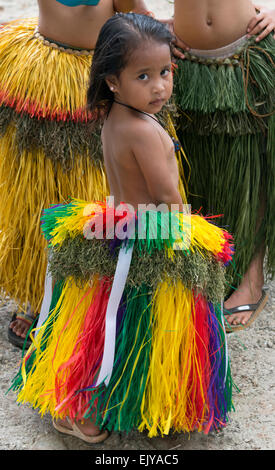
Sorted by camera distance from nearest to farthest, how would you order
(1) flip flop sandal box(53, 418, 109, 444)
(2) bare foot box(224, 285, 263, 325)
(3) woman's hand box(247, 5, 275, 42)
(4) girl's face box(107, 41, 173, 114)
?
(4) girl's face box(107, 41, 173, 114) < (1) flip flop sandal box(53, 418, 109, 444) < (3) woman's hand box(247, 5, 275, 42) < (2) bare foot box(224, 285, 263, 325)

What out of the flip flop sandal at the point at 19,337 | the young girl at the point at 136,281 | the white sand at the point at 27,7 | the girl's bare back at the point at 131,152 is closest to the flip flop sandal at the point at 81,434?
the young girl at the point at 136,281

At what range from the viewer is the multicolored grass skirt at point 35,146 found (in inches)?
73.3

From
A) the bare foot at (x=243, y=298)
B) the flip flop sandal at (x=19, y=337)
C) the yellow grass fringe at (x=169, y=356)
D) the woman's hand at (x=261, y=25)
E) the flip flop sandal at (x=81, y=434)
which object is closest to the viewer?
the yellow grass fringe at (x=169, y=356)

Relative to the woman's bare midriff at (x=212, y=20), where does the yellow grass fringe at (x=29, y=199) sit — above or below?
below

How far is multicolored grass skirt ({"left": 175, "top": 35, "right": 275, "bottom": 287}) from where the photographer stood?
1.96 m

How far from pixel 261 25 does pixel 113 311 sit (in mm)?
1042

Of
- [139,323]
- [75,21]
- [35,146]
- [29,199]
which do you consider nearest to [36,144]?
[35,146]

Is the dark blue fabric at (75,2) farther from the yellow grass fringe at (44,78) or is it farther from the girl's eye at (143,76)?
the girl's eye at (143,76)

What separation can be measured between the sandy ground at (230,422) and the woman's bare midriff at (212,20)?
3.15 feet

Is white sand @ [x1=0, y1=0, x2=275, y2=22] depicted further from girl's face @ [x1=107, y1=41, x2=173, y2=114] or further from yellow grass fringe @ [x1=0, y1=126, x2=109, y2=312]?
girl's face @ [x1=107, y1=41, x2=173, y2=114]

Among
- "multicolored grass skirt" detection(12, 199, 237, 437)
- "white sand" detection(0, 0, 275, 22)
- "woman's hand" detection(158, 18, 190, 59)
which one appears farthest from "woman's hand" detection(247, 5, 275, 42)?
"white sand" detection(0, 0, 275, 22)

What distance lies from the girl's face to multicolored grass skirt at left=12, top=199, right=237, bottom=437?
0.26 meters

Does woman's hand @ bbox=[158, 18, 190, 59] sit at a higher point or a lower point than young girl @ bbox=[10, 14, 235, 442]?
higher
